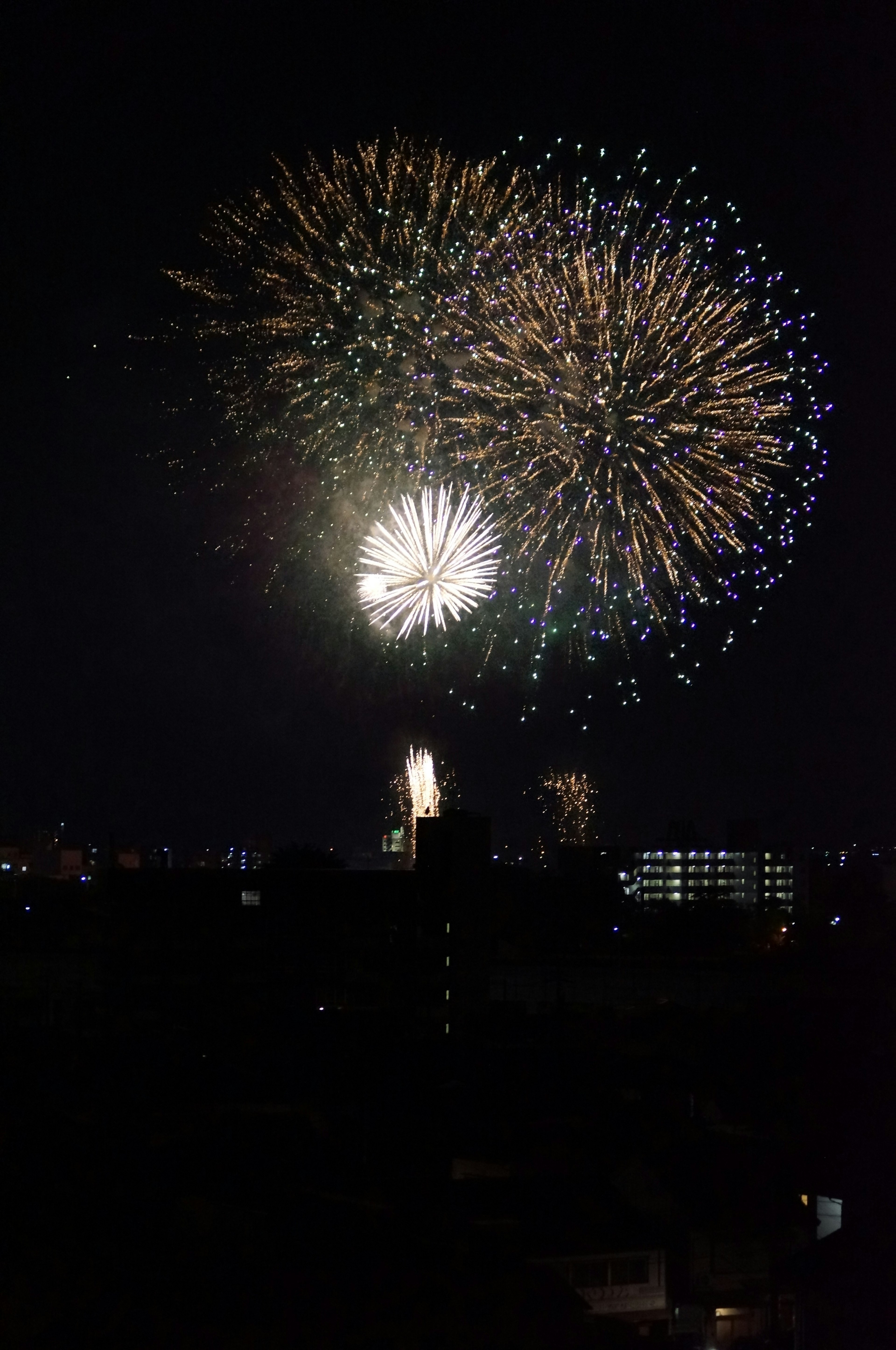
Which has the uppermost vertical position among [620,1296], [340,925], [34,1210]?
[340,925]

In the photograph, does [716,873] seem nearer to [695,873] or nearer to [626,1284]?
[695,873]

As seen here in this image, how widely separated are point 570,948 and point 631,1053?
1872 centimetres

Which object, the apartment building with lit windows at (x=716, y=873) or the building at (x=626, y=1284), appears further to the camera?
the apartment building with lit windows at (x=716, y=873)

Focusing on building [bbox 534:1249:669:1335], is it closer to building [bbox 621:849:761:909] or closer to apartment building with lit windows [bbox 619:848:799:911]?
Answer: apartment building with lit windows [bbox 619:848:799:911]

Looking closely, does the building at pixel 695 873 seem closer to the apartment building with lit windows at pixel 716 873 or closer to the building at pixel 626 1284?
the apartment building with lit windows at pixel 716 873

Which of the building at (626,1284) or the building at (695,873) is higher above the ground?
the building at (695,873)

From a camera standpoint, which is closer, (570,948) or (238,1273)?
(238,1273)

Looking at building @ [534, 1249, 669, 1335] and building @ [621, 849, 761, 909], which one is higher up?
building @ [621, 849, 761, 909]

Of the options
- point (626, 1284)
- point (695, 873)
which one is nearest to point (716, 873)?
point (695, 873)

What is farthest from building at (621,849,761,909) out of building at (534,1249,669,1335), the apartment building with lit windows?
building at (534,1249,669,1335)

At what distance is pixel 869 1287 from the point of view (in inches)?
342

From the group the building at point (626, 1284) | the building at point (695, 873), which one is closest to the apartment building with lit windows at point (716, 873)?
the building at point (695, 873)

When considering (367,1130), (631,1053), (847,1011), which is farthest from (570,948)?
(367,1130)

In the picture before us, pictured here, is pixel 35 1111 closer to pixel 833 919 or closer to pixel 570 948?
pixel 570 948
